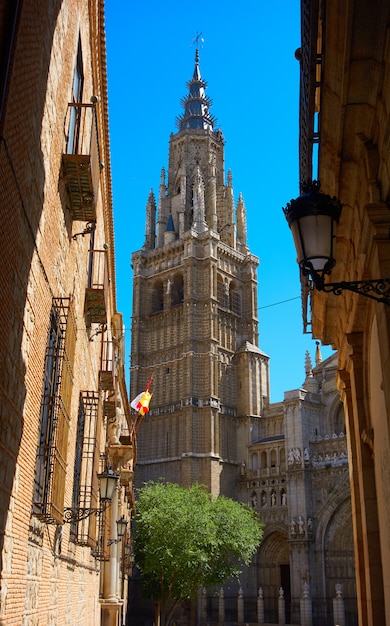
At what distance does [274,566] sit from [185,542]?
13.9 metres

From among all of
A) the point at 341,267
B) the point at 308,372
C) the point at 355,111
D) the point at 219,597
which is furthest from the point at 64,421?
the point at 308,372

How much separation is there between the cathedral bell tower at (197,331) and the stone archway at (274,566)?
514 centimetres

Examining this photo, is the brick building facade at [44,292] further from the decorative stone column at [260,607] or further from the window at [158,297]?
the window at [158,297]

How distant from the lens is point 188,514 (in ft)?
119

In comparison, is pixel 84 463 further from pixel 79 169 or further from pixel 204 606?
pixel 204 606

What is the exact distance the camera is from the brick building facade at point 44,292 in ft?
16.5

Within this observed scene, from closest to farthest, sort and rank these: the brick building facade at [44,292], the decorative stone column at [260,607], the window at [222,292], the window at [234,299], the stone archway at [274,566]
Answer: the brick building facade at [44,292] → the decorative stone column at [260,607] → the stone archway at [274,566] → the window at [222,292] → the window at [234,299]

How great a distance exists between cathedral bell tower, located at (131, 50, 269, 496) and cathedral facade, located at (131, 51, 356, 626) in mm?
108

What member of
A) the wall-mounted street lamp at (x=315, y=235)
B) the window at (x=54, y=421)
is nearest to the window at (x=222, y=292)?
the window at (x=54, y=421)

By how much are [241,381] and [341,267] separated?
46817 mm

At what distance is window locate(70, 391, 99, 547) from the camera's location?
10750mm

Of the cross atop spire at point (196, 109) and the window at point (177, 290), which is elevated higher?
the cross atop spire at point (196, 109)

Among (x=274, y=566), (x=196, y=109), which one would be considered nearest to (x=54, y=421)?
(x=274, y=566)

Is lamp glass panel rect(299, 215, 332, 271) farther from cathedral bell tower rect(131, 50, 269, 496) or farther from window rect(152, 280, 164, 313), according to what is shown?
window rect(152, 280, 164, 313)
